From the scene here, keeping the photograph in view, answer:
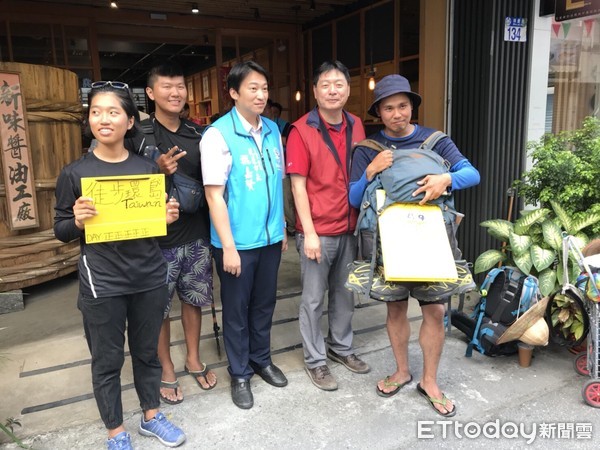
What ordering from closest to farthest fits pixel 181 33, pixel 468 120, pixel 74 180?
pixel 74 180
pixel 468 120
pixel 181 33

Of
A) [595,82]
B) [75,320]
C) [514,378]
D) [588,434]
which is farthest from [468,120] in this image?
[75,320]

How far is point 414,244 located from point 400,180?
33 centimetres

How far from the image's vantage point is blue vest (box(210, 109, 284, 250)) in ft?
8.73

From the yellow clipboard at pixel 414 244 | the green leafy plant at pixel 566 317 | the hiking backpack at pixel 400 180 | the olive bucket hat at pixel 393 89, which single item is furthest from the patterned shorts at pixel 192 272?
the green leafy plant at pixel 566 317

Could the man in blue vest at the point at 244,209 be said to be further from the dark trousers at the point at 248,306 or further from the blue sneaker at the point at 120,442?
the blue sneaker at the point at 120,442

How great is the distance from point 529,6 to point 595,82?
4.77ft

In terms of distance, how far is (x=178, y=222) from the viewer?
2719mm

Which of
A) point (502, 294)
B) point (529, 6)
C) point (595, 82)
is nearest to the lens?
point (502, 294)

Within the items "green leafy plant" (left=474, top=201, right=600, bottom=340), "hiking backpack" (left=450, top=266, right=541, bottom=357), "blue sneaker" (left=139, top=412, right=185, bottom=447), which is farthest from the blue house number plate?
"blue sneaker" (left=139, top=412, right=185, bottom=447)

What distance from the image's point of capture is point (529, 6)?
4070mm

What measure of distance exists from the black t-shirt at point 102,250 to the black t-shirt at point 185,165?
0.41m

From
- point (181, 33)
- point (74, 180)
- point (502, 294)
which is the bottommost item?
point (502, 294)

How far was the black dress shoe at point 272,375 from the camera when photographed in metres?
3.03

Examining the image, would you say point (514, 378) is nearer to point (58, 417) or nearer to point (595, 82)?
point (58, 417)
